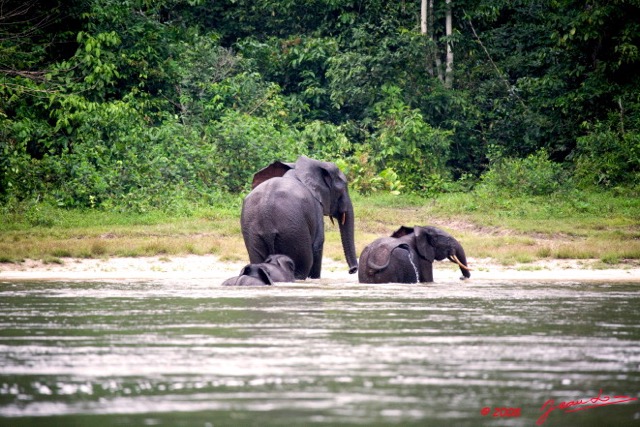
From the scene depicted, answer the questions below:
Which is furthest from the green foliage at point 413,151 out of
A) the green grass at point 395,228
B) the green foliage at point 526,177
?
the green grass at point 395,228

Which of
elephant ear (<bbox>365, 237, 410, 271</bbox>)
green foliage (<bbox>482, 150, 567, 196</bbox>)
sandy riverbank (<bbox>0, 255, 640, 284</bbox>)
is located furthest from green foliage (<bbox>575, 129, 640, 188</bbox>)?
elephant ear (<bbox>365, 237, 410, 271</bbox>)

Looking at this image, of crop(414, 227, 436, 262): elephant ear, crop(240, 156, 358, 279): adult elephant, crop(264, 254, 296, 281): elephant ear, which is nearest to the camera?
crop(264, 254, 296, 281): elephant ear

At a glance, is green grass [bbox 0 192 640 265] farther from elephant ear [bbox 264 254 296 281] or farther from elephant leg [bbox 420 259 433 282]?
elephant ear [bbox 264 254 296 281]

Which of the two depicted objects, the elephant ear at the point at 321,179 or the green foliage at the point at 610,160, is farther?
the green foliage at the point at 610,160

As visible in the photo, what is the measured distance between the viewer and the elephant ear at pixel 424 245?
46.1ft

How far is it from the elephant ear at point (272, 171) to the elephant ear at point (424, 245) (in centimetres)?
188

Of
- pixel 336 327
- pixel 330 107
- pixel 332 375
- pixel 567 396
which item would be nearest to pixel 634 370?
pixel 567 396

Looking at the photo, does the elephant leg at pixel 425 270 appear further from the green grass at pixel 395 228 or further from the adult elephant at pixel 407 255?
the green grass at pixel 395 228

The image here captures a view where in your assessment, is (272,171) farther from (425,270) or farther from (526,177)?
(526,177)

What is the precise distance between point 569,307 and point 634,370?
3622 millimetres

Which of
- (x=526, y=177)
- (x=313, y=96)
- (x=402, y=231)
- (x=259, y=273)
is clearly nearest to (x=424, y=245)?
(x=402, y=231)

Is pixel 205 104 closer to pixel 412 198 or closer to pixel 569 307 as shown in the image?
pixel 412 198

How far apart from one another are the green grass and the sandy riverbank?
24 cm

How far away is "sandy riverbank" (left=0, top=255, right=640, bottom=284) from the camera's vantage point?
14492 millimetres
